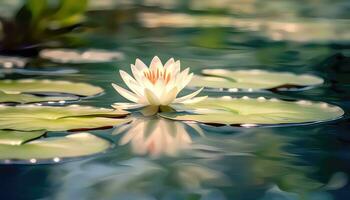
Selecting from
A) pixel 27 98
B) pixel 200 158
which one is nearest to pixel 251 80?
pixel 27 98

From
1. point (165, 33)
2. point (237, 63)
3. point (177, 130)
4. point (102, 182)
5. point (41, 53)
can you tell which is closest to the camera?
point (102, 182)

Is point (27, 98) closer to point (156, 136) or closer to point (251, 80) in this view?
point (156, 136)

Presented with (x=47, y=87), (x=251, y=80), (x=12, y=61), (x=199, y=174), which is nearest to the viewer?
(x=199, y=174)

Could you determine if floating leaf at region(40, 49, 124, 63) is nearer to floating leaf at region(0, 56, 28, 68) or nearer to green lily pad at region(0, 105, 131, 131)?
floating leaf at region(0, 56, 28, 68)

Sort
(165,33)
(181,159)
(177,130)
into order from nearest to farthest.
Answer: (181,159) → (177,130) → (165,33)

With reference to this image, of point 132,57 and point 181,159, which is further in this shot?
point 132,57

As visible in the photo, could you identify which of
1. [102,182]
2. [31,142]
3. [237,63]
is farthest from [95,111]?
[237,63]

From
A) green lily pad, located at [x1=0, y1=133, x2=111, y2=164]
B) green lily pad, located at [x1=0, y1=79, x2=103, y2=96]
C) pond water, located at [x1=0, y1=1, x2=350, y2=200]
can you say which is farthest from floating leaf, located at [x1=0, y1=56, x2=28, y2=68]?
green lily pad, located at [x1=0, y1=133, x2=111, y2=164]

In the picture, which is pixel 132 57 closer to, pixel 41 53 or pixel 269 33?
pixel 41 53
